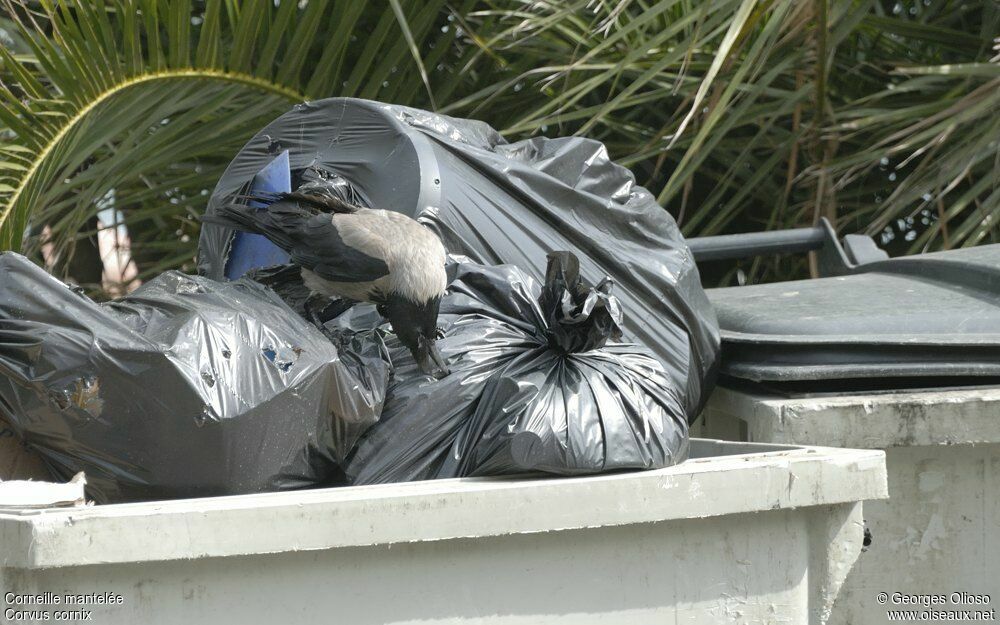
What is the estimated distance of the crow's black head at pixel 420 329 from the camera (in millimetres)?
1989

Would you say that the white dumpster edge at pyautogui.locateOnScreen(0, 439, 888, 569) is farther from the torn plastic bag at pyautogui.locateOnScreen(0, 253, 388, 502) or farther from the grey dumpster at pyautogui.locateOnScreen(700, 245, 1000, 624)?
the grey dumpster at pyautogui.locateOnScreen(700, 245, 1000, 624)

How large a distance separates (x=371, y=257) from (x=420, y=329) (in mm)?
153

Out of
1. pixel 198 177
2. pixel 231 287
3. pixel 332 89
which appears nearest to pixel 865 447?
pixel 231 287

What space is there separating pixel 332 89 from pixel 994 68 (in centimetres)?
201

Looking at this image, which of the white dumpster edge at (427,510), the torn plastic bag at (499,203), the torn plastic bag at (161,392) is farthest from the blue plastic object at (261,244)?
the white dumpster edge at (427,510)

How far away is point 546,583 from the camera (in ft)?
5.35

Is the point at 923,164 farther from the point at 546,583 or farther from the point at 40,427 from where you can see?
the point at 40,427

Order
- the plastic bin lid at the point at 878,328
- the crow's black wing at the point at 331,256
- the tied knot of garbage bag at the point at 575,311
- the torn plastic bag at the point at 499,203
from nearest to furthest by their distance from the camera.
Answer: the tied knot of garbage bag at the point at 575,311
the crow's black wing at the point at 331,256
the plastic bin lid at the point at 878,328
the torn plastic bag at the point at 499,203

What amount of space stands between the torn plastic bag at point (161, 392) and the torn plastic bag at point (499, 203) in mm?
545

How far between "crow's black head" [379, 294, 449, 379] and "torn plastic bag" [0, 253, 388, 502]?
0.65 ft

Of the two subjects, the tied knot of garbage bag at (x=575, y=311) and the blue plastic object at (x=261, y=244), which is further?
the blue plastic object at (x=261, y=244)

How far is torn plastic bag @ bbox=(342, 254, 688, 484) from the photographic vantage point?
172 cm

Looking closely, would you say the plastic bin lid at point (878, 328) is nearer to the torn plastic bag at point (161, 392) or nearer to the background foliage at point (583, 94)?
the background foliage at point (583, 94)

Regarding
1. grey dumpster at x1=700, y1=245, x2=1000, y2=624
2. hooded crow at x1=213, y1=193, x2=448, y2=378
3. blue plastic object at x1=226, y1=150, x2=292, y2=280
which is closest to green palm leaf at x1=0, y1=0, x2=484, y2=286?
blue plastic object at x1=226, y1=150, x2=292, y2=280
